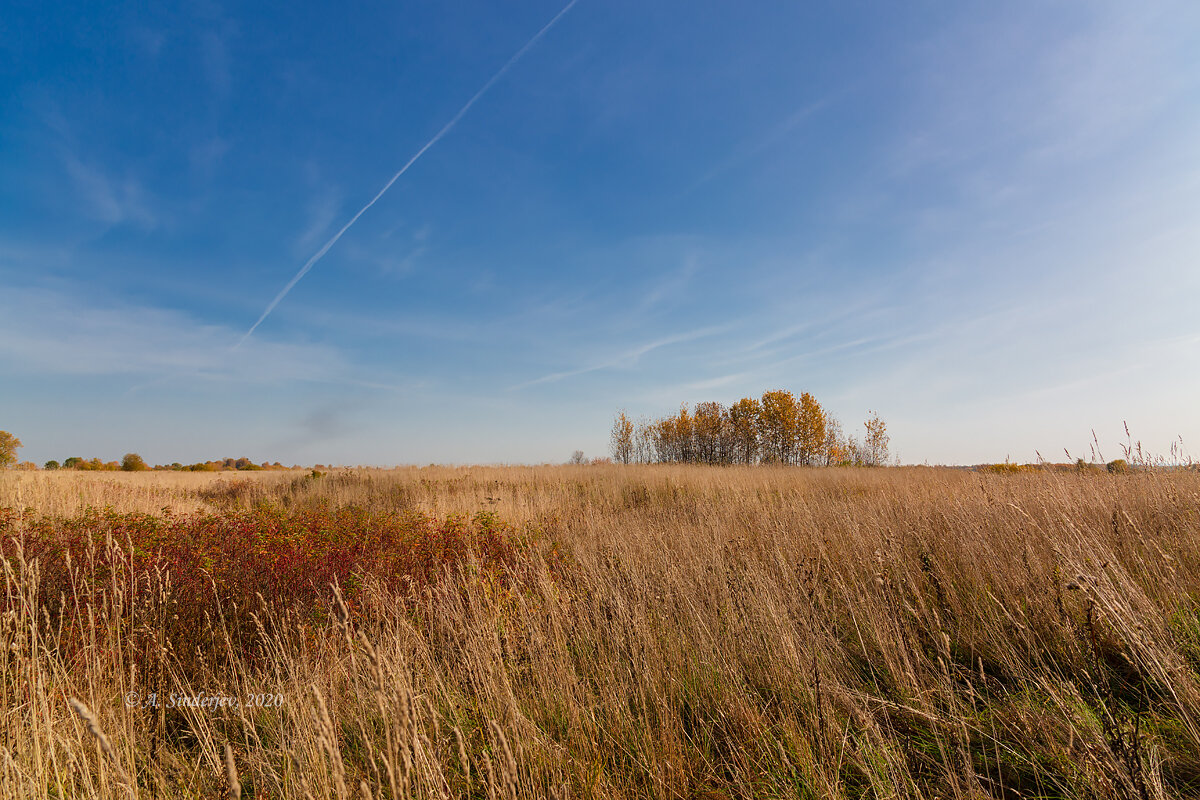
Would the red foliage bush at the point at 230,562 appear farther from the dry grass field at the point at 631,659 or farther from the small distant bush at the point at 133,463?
the small distant bush at the point at 133,463

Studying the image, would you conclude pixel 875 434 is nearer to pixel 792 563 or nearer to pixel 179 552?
pixel 792 563

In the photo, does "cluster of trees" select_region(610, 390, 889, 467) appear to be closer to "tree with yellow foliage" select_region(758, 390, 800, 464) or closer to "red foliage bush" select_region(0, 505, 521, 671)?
"tree with yellow foliage" select_region(758, 390, 800, 464)

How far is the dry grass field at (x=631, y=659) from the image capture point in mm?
2285

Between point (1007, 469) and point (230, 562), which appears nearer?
point (230, 562)

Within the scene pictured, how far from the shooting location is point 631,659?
369cm

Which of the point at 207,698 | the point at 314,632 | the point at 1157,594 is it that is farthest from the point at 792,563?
the point at 207,698

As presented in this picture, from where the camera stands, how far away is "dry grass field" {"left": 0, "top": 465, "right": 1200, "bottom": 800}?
2285 millimetres

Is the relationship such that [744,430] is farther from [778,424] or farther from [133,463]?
[133,463]

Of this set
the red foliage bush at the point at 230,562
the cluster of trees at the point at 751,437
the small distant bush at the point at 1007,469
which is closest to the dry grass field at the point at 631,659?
the red foliage bush at the point at 230,562

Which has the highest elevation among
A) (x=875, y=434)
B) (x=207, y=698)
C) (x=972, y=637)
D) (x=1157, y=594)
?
(x=875, y=434)

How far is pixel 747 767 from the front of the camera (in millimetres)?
2533

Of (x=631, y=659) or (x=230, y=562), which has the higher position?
(x=230, y=562)

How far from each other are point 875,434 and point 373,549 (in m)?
40.1

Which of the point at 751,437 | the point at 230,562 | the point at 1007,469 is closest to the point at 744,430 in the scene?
the point at 751,437
